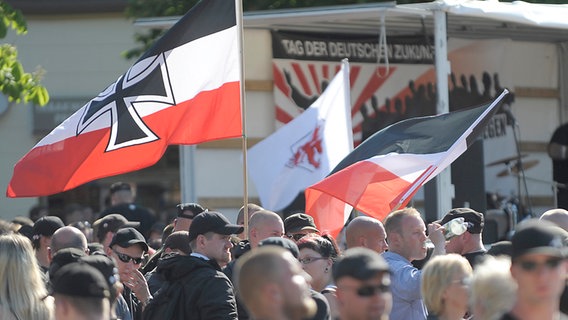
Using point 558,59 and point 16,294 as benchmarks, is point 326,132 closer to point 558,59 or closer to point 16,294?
point 558,59

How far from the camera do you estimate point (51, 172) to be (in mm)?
10016

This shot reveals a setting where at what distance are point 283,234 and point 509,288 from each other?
3.70 metres

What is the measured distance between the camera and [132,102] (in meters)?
10.3

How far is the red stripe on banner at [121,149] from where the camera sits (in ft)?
32.7

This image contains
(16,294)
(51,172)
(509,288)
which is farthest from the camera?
(51,172)

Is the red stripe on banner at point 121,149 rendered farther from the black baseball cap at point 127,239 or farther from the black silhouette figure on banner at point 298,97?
the black silhouette figure on banner at point 298,97

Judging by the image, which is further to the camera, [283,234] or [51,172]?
[51,172]

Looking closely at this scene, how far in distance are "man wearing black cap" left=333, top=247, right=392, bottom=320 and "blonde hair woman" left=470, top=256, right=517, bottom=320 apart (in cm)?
71

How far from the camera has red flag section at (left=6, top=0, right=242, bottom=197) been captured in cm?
1003

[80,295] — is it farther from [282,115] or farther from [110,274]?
[282,115]

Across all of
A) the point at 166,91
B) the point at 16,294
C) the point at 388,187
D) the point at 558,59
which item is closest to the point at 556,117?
the point at 558,59

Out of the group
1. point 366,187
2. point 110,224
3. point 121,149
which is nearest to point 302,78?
point 110,224

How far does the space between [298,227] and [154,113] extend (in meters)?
1.69

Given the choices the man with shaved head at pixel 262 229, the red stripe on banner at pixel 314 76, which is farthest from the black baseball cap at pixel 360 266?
the red stripe on banner at pixel 314 76
